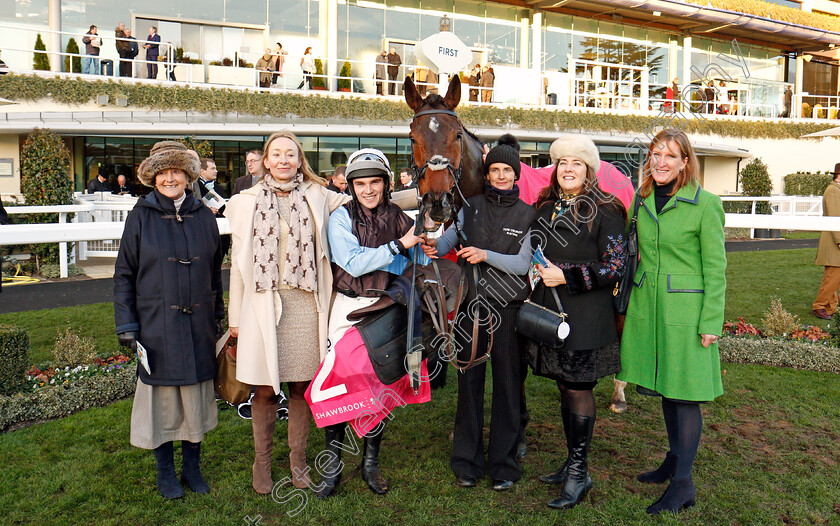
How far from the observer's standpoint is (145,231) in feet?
10.5

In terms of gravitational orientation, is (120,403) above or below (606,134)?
below

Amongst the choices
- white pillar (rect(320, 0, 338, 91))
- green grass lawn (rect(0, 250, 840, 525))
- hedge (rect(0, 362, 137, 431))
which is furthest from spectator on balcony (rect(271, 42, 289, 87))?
green grass lawn (rect(0, 250, 840, 525))

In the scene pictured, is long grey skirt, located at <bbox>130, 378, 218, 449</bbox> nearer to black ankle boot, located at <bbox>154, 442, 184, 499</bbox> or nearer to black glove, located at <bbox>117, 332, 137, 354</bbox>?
black ankle boot, located at <bbox>154, 442, 184, 499</bbox>

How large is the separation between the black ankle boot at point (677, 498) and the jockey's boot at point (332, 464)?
1.75 m

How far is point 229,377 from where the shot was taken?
11.1 feet

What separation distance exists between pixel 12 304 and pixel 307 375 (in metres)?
7.55

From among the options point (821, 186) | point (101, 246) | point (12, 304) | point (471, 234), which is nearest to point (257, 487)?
point (471, 234)

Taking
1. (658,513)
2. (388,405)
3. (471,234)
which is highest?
(471,234)

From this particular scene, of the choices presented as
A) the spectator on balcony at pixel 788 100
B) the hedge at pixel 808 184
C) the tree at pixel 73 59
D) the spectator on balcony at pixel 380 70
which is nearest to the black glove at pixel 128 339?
the tree at pixel 73 59

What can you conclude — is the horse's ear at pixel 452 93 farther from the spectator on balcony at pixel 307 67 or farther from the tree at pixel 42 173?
the spectator on balcony at pixel 307 67

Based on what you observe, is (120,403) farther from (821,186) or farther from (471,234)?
(821,186)

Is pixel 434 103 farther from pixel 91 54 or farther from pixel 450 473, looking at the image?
pixel 91 54

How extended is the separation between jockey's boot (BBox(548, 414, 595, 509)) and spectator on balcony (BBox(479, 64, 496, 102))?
19.8 metres

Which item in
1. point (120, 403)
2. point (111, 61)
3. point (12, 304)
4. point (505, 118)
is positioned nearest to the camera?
point (120, 403)
